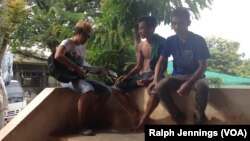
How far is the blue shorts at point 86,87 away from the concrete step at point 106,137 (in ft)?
1.58

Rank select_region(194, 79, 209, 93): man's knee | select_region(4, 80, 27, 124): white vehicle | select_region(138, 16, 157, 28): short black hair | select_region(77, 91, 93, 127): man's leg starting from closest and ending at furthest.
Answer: select_region(194, 79, 209, 93): man's knee → select_region(77, 91, 93, 127): man's leg → select_region(138, 16, 157, 28): short black hair → select_region(4, 80, 27, 124): white vehicle

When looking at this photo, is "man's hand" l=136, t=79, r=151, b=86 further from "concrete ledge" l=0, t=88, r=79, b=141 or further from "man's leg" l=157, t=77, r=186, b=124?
"concrete ledge" l=0, t=88, r=79, b=141

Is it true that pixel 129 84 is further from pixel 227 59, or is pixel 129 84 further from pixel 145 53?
pixel 227 59

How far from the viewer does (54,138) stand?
3973 mm

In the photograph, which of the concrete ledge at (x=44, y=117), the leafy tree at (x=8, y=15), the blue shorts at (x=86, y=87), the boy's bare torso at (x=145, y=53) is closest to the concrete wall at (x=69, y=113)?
the concrete ledge at (x=44, y=117)

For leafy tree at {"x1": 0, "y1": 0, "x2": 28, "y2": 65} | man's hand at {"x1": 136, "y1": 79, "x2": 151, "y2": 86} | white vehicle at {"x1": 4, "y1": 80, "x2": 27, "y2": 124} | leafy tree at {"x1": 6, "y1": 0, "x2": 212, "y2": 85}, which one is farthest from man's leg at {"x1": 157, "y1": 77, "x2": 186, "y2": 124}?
white vehicle at {"x1": 4, "y1": 80, "x2": 27, "y2": 124}

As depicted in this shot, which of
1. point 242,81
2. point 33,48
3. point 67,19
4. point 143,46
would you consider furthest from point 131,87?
point 33,48

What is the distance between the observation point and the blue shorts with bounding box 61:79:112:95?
393 centimetres

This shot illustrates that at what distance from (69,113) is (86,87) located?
61 cm

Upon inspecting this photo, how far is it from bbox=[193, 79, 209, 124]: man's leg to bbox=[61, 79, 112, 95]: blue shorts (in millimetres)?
1155

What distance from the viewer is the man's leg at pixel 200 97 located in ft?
11.5

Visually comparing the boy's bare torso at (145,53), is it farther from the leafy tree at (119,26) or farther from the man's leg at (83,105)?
the leafy tree at (119,26)

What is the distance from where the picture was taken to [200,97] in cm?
351

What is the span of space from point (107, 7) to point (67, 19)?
366cm
